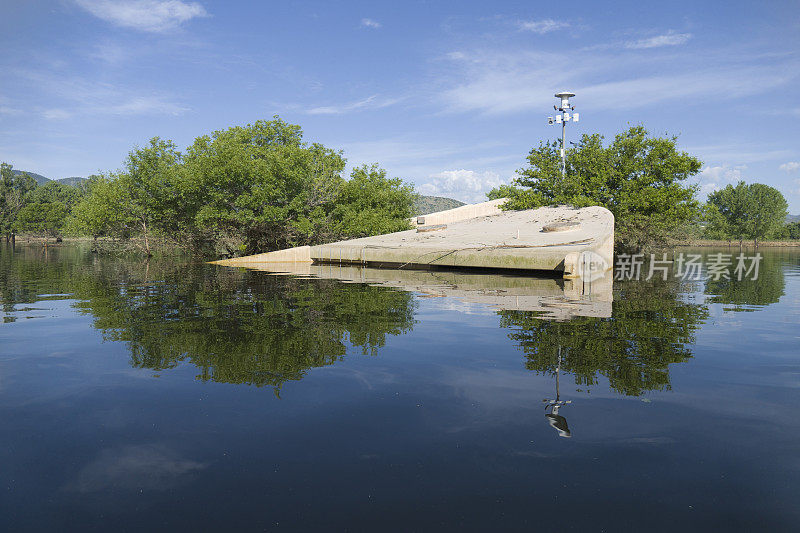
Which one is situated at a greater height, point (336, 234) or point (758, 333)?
point (336, 234)

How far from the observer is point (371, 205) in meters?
37.6

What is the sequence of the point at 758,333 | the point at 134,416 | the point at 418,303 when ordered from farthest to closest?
the point at 418,303, the point at 758,333, the point at 134,416

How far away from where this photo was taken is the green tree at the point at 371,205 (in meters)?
34.3

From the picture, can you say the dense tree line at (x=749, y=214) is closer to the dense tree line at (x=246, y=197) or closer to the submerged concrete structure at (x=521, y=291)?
the dense tree line at (x=246, y=197)

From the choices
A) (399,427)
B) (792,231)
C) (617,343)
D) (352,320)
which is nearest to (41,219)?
(352,320)

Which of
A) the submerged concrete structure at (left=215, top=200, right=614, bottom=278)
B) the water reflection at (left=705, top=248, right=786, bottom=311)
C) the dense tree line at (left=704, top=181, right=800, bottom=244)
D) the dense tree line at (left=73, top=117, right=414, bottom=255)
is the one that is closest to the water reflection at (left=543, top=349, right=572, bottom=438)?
the water reflection at (left=705, top=248, right=786, bottom=311)

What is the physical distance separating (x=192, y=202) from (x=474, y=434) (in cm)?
3415

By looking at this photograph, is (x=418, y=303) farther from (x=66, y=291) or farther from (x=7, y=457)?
(x=66, y=291)

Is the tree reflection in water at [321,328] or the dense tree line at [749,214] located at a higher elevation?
the dense tree line at [749,214]

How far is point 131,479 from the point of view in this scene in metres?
3.08

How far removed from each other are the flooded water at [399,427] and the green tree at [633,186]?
2649cm

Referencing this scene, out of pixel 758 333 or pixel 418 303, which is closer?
pixel 758 333

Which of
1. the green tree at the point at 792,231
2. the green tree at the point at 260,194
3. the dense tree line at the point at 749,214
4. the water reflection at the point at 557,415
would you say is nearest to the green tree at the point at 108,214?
the green tree at the point at 260,194

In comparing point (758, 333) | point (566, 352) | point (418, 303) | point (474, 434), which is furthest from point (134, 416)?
point (758, 333)
